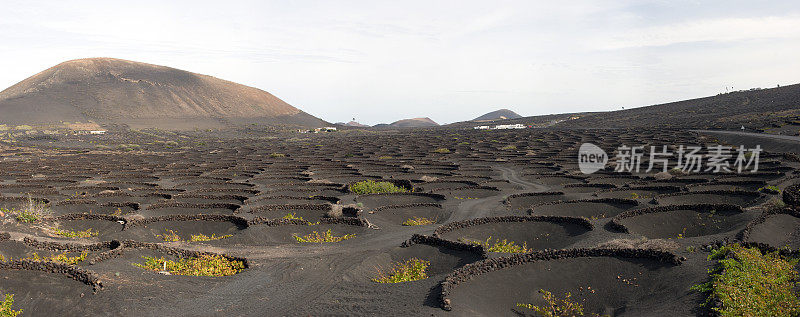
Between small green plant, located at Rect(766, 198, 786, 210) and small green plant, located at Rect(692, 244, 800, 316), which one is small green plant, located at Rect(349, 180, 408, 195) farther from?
small green plant, located at Rect(692, 244, 800, 316)

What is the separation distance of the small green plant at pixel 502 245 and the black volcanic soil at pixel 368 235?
53 centimetres

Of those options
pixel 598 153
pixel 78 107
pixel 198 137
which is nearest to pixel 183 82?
pixel 78 107

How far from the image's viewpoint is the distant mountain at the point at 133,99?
127750 millimetres

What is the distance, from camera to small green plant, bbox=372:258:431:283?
14.9 metres

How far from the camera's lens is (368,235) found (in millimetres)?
20078

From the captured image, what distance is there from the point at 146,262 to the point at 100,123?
12946 centimetres

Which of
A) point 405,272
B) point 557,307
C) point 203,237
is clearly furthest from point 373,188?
point 557,307

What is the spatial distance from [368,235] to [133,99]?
150 m

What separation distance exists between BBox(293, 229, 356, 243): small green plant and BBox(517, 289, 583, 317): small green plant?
9461 mm

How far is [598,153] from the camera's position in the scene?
51.7 metres

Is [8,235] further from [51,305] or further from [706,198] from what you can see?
[706,198]

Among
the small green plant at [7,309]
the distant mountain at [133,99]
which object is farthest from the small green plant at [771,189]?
the distant mountain at [133,99]

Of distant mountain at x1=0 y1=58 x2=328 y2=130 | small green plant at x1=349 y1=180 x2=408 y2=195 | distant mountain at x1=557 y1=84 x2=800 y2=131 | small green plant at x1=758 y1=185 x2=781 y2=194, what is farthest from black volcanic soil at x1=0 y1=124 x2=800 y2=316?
distant mountain at x1=0 y1=58 x2=328 y2=130

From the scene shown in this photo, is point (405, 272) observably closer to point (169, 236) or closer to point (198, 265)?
point (198, 265)
